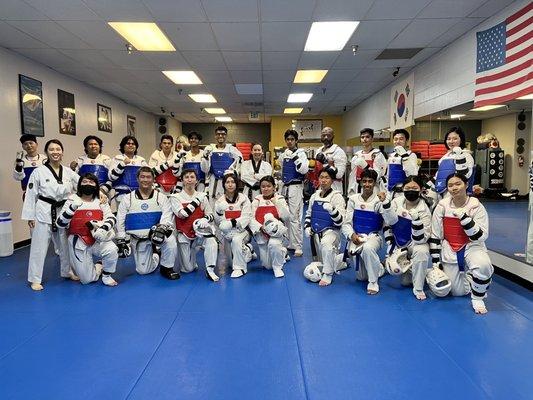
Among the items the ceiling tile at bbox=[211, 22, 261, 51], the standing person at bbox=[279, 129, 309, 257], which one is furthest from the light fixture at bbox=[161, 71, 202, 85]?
the standing person at bbox=[279, 129, 309, 257]

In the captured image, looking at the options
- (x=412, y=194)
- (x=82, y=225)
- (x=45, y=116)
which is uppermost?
(x=45, y=116)

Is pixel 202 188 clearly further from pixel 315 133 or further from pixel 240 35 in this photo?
pixel 315 133

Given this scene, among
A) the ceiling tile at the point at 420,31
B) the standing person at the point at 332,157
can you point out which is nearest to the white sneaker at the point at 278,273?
the standing person at the point at 332,157

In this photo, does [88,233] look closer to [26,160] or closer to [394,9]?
[26,160]

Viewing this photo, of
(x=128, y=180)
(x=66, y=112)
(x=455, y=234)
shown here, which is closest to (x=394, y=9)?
(x=455, y=234)

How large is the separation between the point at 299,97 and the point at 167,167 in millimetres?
6484

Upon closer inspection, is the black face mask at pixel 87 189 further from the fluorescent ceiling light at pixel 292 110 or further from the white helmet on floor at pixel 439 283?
the fluorescent ceiling light at pixel 292 110

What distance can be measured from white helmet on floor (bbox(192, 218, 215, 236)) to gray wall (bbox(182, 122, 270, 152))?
42.1 ft

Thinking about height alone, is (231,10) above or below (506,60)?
above

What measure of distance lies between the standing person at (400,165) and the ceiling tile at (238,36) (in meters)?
2.62

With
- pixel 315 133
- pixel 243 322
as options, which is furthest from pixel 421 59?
pixel 315 133

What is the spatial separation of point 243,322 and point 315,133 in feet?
41.6

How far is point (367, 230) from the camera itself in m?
3.96

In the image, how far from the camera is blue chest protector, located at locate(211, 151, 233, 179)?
5.31 metres
